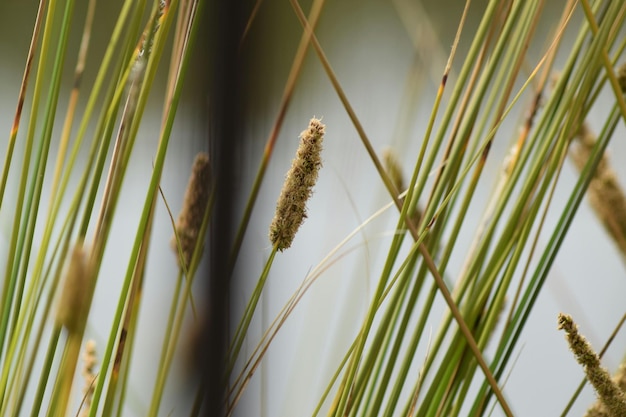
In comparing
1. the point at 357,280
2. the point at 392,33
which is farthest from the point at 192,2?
the point at 392,33

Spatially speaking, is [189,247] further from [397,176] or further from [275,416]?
[275,416]

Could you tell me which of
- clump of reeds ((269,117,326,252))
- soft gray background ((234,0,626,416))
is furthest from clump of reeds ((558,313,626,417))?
soft gray background ((234,0,626,416))

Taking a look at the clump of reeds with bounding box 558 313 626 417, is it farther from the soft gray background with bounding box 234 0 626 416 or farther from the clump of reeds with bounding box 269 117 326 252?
the soft gray background with bounding box 234 0 626 416

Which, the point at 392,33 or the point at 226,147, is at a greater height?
the point at 392,33

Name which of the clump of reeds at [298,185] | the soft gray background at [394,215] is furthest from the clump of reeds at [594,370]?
the soft gray background at [394,215]

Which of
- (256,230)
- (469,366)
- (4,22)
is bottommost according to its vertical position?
(469,366)

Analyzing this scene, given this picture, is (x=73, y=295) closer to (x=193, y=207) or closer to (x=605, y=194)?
(x=193, y=207)

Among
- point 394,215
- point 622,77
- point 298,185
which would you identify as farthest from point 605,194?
point 394,215
